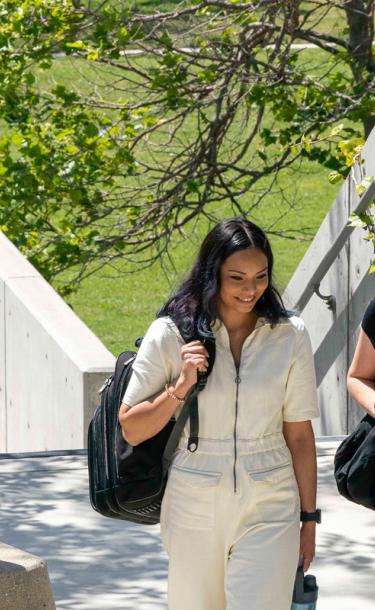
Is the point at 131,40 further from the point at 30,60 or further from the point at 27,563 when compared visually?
the point at 27,563

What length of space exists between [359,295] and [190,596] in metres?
4.91

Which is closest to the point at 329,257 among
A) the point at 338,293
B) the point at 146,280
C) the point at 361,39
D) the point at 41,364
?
the point at 338,293

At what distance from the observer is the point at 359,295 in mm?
9016

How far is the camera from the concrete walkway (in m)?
6.11

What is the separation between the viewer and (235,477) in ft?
14.0

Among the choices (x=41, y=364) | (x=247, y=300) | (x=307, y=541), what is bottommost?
(x=41, y=364)

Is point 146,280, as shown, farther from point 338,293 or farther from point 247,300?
point 247,300

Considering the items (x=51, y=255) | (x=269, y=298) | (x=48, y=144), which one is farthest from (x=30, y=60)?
(x=269, y=298)

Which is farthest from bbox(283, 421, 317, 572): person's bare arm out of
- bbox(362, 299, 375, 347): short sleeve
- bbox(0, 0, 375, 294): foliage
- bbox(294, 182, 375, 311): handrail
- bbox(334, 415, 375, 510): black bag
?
bbox(0, 0, 375, 294): foliage

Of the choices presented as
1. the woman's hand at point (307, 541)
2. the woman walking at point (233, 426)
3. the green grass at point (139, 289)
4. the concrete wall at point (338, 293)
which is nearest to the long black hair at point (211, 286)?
the woman walking at point (233, 426)

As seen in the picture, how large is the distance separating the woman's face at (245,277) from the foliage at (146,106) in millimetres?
6482

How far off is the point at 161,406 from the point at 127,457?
234mm

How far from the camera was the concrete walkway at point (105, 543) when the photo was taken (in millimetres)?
6113

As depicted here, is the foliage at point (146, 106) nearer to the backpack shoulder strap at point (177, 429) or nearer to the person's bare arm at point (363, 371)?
the person's bare arm at point (363, 371)
